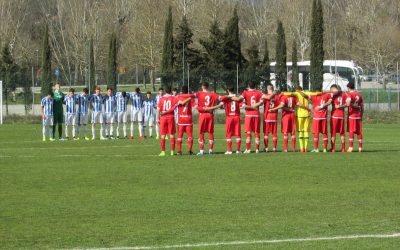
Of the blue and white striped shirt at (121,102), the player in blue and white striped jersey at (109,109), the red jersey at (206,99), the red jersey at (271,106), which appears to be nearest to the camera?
the red jersey at (206,99)

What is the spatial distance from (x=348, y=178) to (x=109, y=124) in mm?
20951

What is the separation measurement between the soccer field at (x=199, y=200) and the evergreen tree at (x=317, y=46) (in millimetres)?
37237

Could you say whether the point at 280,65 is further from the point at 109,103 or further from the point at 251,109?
the point at 251,109

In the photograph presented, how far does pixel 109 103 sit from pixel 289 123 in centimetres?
1300

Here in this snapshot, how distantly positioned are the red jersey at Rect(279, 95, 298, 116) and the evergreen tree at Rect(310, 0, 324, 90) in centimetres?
3684

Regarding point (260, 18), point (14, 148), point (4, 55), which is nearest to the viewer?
point (14, 148)

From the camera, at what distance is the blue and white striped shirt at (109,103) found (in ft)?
133

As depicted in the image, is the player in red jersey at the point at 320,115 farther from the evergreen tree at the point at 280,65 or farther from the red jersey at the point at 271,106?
the evergreen tree at the point at 280,65

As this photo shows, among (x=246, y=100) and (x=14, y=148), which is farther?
(x=14, y=148)

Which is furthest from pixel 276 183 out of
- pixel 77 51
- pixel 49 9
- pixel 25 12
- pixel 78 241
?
pixel 49 9

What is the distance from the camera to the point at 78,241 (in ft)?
44.1

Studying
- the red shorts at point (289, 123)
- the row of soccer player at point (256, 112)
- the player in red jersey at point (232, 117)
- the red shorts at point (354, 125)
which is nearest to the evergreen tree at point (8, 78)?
the red shorts at point (289, 123)

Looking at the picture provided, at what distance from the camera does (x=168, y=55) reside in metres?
68.1

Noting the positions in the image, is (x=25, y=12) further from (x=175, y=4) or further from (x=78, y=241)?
(x=78, y=241)
